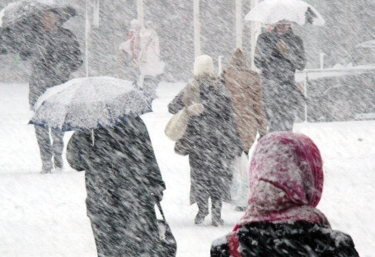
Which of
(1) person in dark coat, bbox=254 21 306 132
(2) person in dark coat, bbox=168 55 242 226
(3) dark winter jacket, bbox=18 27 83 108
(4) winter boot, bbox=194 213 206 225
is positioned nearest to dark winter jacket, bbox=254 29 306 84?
(1) person in dark coat, bbox=254 21 306 132

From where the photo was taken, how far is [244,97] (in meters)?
10.1

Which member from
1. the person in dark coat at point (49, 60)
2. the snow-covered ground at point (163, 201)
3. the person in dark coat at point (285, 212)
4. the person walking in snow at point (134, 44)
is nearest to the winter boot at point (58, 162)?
the person in dark coat at point (49, 60)

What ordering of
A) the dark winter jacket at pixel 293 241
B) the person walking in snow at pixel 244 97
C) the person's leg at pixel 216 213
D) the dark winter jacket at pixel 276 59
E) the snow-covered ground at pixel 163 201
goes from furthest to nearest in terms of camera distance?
the dark winter jacket at pixel 276 59, the person walking in snow at pixel 244 97, the person's leg at pixel 216 213, the snow-covered ground at pixel 163 201, the dark winter jacket at pixel 293 241

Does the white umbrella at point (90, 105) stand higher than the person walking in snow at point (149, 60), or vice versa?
the white umbrella at point (90, 105)

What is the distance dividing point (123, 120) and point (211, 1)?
80.4 ft

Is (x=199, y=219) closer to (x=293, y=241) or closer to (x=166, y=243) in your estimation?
(x=166, y=243)

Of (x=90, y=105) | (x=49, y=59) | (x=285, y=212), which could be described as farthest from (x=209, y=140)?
(x=285, y=212)

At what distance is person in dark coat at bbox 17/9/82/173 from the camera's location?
41.2 feet

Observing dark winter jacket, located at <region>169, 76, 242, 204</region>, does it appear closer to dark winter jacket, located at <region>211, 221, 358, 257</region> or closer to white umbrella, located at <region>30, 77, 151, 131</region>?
white umbrella, located at <region>30, 77, 151, 131</region>

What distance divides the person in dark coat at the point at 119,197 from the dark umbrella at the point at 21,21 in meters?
6.65

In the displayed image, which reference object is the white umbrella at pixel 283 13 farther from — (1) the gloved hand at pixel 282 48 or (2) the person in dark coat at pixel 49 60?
(2) the person in dark coat at pixel 49 60

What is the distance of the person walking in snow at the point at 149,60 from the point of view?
22.1m

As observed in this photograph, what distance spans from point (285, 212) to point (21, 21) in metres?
9.85

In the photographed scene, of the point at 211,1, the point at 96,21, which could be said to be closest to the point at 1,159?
the point at 96,21
